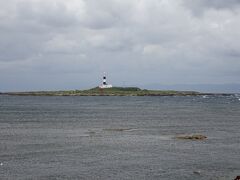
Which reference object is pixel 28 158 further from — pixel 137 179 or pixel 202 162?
pixel 202 162

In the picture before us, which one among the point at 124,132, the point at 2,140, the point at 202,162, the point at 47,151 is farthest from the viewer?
the point at 124,132

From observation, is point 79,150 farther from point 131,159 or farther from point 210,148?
point 210,148

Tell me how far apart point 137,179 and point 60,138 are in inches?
1156

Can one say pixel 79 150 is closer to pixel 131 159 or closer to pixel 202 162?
pixel 131 159

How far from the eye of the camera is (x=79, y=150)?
5238cm

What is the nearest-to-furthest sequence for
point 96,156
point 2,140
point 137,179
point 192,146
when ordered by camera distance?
1. point 137,179
2. point 96,156
3. point 192,146
4. point 2,140

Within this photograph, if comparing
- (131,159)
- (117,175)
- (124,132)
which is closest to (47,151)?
(131,159)

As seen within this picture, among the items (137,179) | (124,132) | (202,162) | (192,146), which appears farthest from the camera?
(124,132)

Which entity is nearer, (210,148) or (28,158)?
(28,158)

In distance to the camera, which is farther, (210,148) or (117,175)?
(210,148)

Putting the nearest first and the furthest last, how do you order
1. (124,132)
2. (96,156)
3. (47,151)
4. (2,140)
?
(96,156) < (47,151) < (2,140) < (124,132)

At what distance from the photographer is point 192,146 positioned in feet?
184

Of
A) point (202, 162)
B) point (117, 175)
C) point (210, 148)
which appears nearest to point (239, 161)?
point (202, 162)

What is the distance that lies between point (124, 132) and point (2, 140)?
68.1ft
